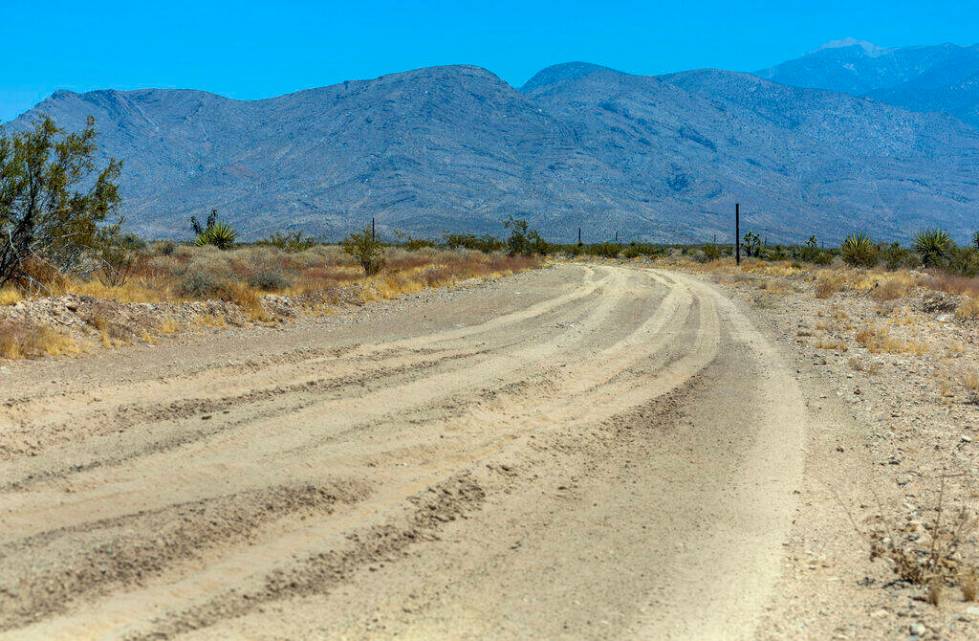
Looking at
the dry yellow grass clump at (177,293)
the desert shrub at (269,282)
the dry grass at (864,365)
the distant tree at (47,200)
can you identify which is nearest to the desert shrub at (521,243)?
the dry yellow grass clump at (177,293)

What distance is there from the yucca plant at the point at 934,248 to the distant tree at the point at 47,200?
4586 centimetres

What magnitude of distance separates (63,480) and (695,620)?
181 inches

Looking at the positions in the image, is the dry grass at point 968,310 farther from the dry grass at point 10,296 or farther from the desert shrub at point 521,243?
the desert shrub at point 521,243

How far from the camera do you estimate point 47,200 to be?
57.3 ft

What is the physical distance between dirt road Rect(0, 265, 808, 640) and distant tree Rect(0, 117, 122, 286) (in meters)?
6.67

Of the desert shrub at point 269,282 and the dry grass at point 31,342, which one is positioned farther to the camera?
the desert shrub at point 269,282

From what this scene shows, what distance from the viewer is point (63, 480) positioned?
20.4ft

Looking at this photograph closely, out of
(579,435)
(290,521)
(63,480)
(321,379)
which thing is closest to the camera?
(290,521)

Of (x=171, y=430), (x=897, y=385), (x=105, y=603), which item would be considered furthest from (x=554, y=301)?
(x=105, y=603)

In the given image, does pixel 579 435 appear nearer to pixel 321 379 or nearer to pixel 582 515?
pixel 582 515

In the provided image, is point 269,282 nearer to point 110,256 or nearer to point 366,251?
point 110,256

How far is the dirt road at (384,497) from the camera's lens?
4.68 m

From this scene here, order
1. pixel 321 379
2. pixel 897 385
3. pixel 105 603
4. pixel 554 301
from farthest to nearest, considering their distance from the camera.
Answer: pixel 554 301, pixel 897 385, pixel 321 379, pixel 105 603

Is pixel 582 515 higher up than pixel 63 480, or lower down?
lower down
